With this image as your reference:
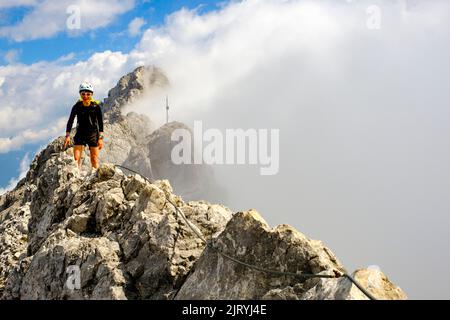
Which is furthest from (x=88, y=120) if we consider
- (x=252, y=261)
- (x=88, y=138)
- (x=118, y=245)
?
(x=252, y=261)

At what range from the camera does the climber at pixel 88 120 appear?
19.5 m

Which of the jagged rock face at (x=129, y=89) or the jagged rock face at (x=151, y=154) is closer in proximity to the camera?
the jagged rock face at (x=151, y=154)

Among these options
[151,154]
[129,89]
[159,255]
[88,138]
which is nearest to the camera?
[159,255]

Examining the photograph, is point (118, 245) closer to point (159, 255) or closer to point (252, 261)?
Result: point (159, 255)

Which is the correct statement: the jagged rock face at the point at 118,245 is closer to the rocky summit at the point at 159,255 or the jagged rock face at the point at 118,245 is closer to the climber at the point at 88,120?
the rocky summit at the point at 159,255

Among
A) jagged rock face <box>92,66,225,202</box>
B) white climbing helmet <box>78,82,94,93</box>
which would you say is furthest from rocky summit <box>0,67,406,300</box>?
jagged rock face <box>92,66,225,202</box>

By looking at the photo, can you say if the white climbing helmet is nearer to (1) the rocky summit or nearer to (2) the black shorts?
(2) the black shorts

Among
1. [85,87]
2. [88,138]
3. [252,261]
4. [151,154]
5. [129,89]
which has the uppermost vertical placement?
[129,89]

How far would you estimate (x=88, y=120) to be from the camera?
2025 cm

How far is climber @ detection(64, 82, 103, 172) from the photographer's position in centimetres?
1953

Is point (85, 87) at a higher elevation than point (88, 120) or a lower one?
higher

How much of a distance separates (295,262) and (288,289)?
77cm

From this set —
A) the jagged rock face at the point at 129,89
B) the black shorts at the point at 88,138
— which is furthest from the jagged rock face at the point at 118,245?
the jagged rock face at the point at 129,89
